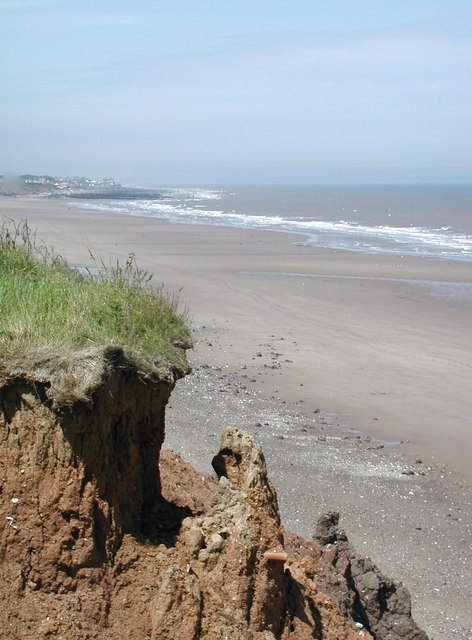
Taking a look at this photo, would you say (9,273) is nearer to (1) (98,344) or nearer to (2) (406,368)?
(1) (98,344)

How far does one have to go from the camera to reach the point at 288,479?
1125 centimetres

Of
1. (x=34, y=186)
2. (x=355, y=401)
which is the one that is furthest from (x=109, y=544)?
(x=34, y=186)

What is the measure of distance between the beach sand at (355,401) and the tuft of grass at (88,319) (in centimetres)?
223

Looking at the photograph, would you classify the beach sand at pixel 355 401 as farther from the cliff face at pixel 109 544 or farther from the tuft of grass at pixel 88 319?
the cliff face at pixel 109 544

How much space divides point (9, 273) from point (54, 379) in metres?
2.99

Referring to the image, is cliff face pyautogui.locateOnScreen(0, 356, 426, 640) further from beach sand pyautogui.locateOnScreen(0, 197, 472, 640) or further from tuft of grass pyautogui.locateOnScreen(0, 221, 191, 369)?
beach sand pyautogui.locateOnScreen(0, 197, 472, 640)

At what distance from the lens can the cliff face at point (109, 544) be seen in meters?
4.79

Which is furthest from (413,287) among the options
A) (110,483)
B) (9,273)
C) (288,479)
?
(110,483)

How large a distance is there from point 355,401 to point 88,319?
11.3m

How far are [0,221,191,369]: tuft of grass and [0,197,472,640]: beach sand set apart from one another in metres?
2.23

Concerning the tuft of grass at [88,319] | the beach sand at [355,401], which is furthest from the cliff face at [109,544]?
the beach sand at [355,401]

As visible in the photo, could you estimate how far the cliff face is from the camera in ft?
15.7

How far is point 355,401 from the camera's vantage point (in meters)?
16.3

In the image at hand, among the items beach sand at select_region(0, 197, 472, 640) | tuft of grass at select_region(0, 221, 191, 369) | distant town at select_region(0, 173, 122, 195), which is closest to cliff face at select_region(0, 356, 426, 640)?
tuft of grass at select_region(0, 221, 191, 369)
